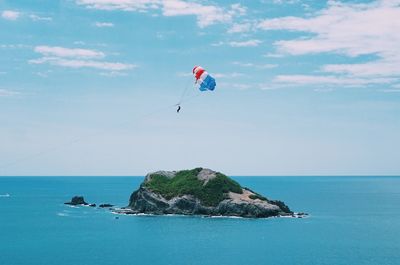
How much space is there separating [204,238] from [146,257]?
18.6 meters

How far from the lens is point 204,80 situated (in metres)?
64.4

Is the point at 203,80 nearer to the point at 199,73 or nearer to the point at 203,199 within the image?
the point at 199,73

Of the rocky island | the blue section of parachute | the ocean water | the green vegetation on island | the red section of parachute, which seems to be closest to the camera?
the blue section of parachute

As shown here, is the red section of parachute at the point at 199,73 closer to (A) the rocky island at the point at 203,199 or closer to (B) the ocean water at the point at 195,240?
(B) the ocean water at the point at 195,240

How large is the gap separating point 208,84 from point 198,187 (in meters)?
69.4

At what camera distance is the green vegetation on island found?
5049 inches

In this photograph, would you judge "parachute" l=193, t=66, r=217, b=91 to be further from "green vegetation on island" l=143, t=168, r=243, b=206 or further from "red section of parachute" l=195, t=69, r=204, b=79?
"green vegetation on island" l=143, t=168, r=243, b=206

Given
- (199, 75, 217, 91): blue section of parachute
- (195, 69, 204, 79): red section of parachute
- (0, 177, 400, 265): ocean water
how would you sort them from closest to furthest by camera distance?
1. (199, 75, 217, 91): blue section of parachute
2. (195, 69, 204, 79): red section of parachute
3. (0, 177, 400, 265): ocean water

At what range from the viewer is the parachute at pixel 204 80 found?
6353cm

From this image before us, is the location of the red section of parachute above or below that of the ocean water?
above

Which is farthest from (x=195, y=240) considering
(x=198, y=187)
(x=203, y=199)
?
(x=198, y=187)

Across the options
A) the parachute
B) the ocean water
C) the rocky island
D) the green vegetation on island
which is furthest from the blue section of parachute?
the green vegetation on island

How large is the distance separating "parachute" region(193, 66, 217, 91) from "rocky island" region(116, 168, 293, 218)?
211 ft

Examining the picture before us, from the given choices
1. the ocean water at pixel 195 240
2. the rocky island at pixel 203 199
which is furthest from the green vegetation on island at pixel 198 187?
the ocean water at pixel 195 240
